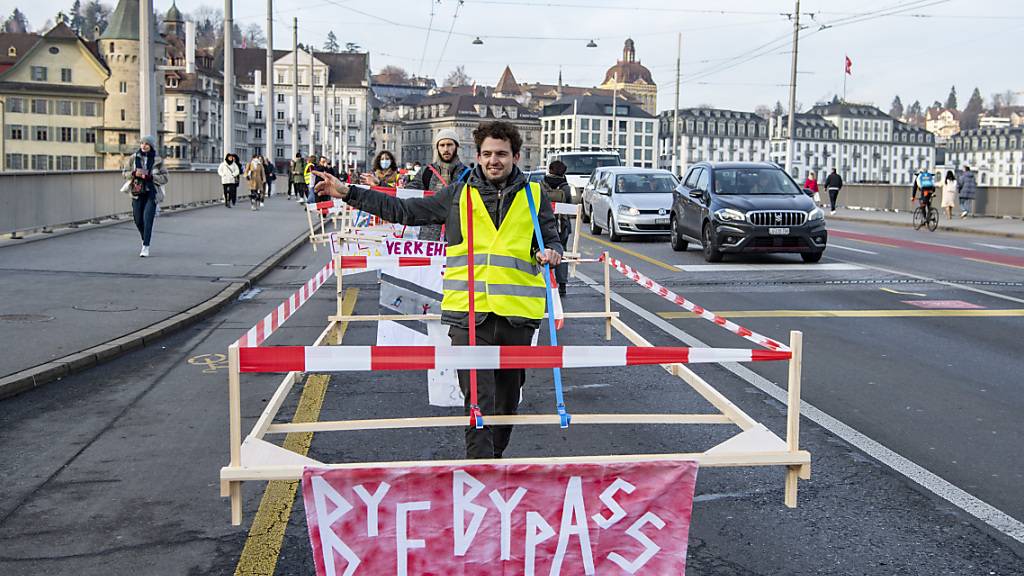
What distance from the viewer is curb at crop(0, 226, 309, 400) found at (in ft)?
27.3

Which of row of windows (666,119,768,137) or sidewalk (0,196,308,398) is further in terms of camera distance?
row of windows (666,119,768,137)

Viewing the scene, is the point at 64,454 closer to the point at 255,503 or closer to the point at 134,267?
the point at 255,503

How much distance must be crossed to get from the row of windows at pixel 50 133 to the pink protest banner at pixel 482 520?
12824 cm

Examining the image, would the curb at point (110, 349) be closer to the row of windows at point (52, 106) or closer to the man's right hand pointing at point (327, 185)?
the man's right hand pointing at point (327, 185)

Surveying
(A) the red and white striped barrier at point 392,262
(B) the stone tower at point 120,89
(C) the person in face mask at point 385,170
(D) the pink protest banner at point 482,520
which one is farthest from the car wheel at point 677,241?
(B) the stone tower at point 120,89

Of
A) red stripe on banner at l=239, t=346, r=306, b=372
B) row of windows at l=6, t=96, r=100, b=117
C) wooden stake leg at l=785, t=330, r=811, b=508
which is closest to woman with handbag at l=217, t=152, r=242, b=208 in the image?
red stripe on banner at l=239, t=346, r=306, b=372

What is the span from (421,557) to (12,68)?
13077cm

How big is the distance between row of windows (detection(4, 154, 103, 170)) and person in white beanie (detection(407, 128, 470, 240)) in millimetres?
118005

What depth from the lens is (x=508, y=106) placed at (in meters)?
192

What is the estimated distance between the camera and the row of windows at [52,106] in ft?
397

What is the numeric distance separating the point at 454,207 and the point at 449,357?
1.28m

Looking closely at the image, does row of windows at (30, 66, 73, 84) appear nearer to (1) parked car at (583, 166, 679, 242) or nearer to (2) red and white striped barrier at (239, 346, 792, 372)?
(1) parked car at (583, 166, 679, 242)

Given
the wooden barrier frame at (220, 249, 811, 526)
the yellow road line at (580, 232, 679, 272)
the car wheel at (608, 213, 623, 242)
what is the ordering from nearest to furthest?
the wooden barrier frame at (220, 249, 811, 526), the yellow road line at (580, 232, 679, 272), the car wheel at (608, 213, 623, 242)

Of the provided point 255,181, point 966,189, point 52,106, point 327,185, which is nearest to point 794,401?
point 327,185
